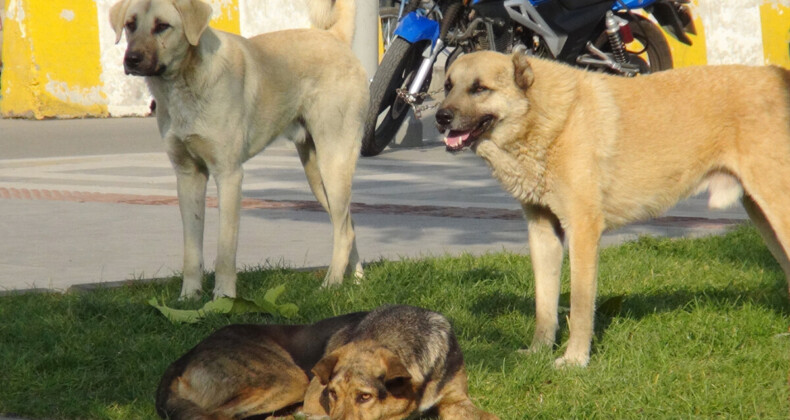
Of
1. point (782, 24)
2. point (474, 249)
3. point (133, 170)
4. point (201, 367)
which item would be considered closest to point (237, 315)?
point (201, 367)

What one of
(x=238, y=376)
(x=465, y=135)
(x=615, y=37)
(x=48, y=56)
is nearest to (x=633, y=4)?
(x=615, y=37)

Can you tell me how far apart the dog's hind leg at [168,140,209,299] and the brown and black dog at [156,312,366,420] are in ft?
5.87

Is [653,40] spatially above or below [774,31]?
above

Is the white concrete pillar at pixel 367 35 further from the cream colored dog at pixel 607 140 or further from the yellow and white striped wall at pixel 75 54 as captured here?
the yellow and white striped wall at pixel 75 54

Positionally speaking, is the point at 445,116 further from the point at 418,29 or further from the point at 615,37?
the point at 615,37

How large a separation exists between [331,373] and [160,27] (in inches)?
105

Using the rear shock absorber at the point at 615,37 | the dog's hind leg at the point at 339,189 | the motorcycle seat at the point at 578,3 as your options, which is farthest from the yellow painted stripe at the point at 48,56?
the dog's hind leg at the point at 339,189

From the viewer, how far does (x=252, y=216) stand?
926 cm

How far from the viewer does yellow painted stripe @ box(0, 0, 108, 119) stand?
677 inches

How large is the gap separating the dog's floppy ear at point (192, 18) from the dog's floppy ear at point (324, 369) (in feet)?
8.21

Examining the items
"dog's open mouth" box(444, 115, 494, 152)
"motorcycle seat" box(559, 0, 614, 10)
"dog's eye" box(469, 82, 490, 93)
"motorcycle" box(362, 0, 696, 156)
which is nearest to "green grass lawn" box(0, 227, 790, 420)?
"dog's open mouth" box(444, 115, 494, 152)

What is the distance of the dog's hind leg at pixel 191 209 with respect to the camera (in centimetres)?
622

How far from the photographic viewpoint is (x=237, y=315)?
5.68m

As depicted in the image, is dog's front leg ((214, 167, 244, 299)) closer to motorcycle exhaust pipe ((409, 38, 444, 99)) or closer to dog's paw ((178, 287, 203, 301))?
dog's paw ((178, 287, 203, 301))
